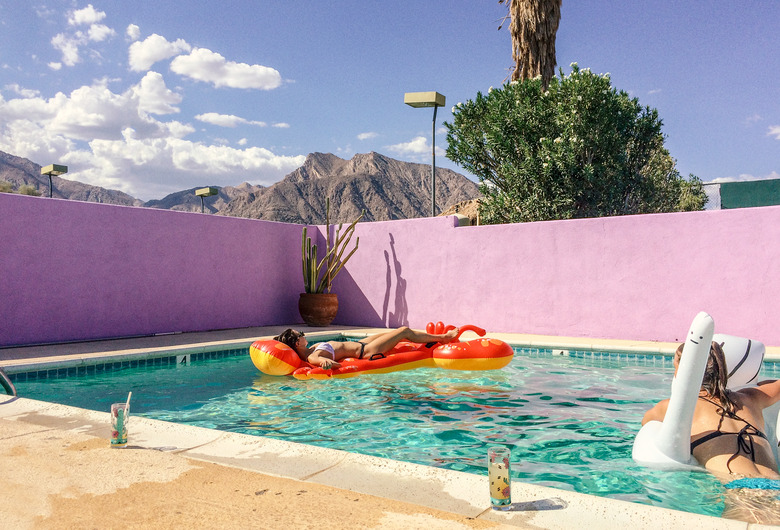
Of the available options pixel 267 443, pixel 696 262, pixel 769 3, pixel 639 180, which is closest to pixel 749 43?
pixel 769 3

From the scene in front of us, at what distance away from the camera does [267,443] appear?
354cm

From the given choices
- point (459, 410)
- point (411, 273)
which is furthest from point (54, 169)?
point (459, 410)

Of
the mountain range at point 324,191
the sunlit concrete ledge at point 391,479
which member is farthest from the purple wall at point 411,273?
the mountain range at point 324,191

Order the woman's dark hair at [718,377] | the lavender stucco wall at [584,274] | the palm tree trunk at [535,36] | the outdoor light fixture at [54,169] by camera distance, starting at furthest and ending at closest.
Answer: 1. the outdoor light fixture at [54,169]
2. the palm tree trunk at [535,36]
3. the lavender stucco wall at [584,274]
4. the woman's dark hair at [718,377]

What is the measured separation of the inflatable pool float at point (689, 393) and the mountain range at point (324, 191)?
7254 cm

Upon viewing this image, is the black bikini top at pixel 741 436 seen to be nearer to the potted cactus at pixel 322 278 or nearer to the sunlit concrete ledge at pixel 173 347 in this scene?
the sunlit concrete ledge at pixel 173 347

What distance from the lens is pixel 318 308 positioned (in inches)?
480

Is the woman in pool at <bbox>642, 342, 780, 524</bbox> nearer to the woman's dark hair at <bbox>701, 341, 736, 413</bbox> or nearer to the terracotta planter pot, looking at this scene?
the woman's dark hair at <bbox>701, 341, 736, 413</bbox>

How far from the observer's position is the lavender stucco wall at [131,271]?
29.8 feet

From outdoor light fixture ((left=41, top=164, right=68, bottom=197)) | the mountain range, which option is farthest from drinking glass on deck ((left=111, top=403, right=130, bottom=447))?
the mountain range

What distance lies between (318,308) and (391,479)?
944 centimetres

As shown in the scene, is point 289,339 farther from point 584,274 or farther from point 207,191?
point 207,191

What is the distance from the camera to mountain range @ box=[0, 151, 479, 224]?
8481 centimetres

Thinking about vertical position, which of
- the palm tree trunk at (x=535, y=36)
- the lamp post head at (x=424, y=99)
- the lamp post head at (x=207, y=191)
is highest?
the palm tree trunk at (x=535, y=36)
